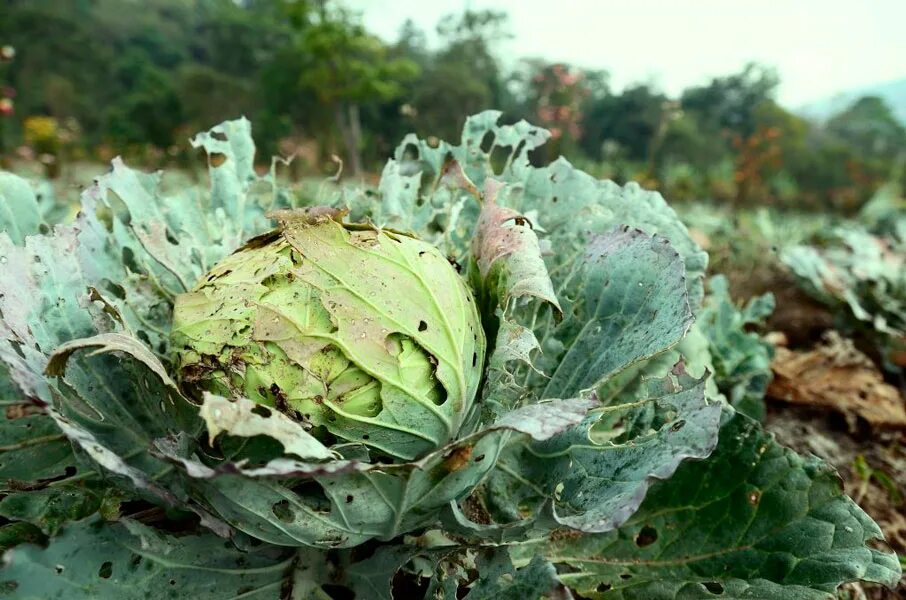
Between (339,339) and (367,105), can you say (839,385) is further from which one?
(367,105)

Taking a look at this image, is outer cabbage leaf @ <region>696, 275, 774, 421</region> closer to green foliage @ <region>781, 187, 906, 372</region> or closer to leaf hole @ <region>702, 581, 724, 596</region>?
leaf hole @ <region>702, 581, 724, 596</region>

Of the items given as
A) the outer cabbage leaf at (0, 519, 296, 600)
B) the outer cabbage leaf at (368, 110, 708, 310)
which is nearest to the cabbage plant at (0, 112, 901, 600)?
the outer cabbage leaf at (0, 519, 296, 600)

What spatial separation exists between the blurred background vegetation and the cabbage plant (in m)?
1.85

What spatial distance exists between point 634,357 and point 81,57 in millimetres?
49810

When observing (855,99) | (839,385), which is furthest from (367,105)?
(855,99)

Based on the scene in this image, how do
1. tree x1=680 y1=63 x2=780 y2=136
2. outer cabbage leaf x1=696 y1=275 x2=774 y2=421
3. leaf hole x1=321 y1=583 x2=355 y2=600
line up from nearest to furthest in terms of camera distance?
leaf hole x1=321 y1=583 x2=355 y2=600
outer cabbage leaf x1=696 y1=275 x2=774 y2=421
tree x1=680 y1=63 x2=780 y2=136

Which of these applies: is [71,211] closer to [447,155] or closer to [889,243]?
[447,155]

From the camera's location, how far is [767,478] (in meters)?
1.39

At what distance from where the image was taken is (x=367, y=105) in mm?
23609

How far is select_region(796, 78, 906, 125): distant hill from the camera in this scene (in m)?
59.9

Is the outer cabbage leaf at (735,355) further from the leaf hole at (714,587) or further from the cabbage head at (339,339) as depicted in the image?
the cabbage head at (339,339)

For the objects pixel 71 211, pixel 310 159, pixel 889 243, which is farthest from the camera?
pixel 310 159

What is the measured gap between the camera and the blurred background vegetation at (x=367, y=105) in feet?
43.7

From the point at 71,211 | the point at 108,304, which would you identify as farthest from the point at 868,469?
the point at 71,211
